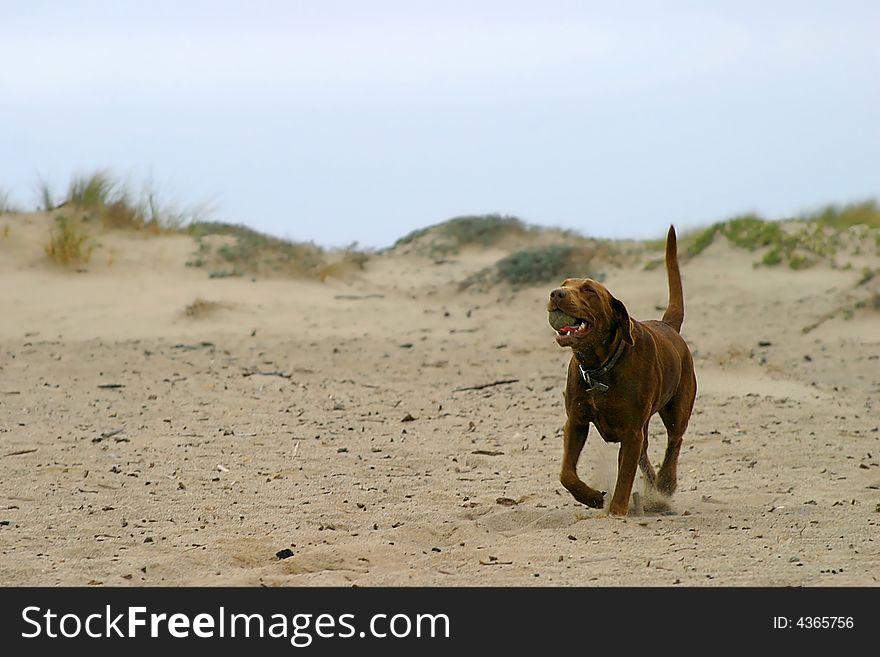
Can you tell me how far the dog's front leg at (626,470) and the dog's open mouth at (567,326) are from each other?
2.29 feet

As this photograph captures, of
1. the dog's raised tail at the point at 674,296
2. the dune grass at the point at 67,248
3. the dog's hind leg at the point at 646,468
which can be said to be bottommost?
the dog's hind leg at the point at 646,468

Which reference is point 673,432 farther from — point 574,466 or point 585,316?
point 585,316

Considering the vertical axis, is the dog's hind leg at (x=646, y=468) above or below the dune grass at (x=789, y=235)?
below

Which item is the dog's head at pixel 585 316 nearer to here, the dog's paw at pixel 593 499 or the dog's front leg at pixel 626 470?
the dog's front leg at pixel 626 470

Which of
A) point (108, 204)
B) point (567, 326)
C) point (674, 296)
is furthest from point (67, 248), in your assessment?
point (567, 326)

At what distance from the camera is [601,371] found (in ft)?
22.9

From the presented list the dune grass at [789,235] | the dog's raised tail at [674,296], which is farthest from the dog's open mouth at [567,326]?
the dune grass at [789,235]

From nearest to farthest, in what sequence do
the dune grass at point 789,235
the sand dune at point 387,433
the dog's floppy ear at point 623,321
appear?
1. the sand dune at point 387,433
2. the dog's floppy ear at point 623,321
3. the dune grass at point 789,235

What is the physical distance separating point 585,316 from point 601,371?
1.23 ft

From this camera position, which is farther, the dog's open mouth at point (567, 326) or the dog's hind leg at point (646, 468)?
the dog's hind leg at point (646, 468)

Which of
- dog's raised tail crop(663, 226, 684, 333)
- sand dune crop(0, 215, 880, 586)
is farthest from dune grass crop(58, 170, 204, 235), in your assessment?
dog's raised tail crop(663, 226, 684, 333)

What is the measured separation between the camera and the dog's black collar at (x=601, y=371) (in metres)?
6.98

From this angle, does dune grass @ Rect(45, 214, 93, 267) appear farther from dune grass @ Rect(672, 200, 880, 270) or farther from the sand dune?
dune grass @ Rect(672, 200, 880, 270)

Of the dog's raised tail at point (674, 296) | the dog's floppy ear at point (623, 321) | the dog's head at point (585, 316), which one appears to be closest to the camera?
the dog's head at point (585, 316)
